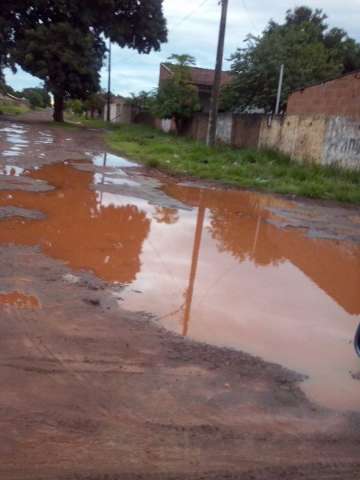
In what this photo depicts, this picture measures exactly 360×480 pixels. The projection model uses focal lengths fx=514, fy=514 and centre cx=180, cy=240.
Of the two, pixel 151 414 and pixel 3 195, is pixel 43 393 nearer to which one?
pixel 151 414

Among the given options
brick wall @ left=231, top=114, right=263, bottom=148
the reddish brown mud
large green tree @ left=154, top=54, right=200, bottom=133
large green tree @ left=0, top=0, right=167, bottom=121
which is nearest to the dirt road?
the reddish brown mud

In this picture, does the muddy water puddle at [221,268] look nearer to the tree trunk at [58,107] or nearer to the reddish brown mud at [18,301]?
the reddish brown mud at [18,301]

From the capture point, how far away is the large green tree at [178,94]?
107 feet

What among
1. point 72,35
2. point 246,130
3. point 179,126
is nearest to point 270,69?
point 246,130

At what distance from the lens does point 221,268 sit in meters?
6.95

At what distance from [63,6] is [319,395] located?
39916mm

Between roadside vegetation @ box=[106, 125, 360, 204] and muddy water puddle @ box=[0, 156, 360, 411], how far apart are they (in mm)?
2639

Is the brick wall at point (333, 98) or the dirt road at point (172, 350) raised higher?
the brick wall at point (333, 98)

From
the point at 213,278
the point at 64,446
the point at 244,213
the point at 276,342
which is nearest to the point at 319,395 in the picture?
the point at 276,342

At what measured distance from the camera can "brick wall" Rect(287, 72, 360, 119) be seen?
623 inches

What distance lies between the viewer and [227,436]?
321 cm

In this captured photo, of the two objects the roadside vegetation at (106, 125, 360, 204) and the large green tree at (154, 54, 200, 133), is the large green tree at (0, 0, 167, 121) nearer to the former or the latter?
the large green tree at (154, 54, 200, 133)

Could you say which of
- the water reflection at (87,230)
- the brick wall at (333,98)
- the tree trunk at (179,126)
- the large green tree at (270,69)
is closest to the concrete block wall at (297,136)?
the brick wall at (333,98)

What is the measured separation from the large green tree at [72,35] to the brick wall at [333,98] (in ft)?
74.8
